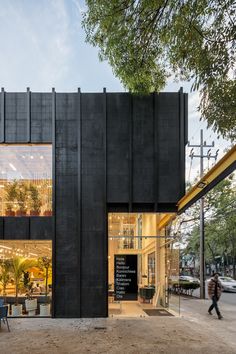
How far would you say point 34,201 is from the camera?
49.9 ft

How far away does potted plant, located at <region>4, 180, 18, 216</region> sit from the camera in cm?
1511

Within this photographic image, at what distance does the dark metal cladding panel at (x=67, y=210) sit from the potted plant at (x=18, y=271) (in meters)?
1.09

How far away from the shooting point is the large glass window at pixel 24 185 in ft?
49.6

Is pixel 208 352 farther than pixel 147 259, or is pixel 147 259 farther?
pixel 147 259

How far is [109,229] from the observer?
50.3 feet

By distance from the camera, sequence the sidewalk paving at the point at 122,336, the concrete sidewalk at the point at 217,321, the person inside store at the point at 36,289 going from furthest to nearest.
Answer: the person inside store at the point at 36,289
the concrete sidewalk at the point at 217,321
the sidewalk paving at the point at 122,336

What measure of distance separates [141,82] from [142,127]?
1674 millimetres

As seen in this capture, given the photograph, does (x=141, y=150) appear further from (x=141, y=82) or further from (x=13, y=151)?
(x=13, y=151)

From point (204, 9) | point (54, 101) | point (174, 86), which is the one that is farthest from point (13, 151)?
point (204, 9)

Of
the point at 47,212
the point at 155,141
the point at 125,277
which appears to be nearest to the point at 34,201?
the point at 47,212

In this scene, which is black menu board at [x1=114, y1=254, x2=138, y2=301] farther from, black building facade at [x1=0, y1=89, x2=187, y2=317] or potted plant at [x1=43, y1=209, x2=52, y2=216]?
potted plant at [x1=43, y1=209, x2=52, y2=216]

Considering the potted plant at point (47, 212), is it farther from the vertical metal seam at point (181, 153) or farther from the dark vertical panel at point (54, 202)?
the vertical metal seam at point (181, 153)

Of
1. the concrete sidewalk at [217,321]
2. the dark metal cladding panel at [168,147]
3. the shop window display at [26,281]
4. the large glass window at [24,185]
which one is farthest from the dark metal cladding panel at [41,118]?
the concrete sidewalk at [217,321]

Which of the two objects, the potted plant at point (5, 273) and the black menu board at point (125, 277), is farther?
the black menu board at point (125, 277)
